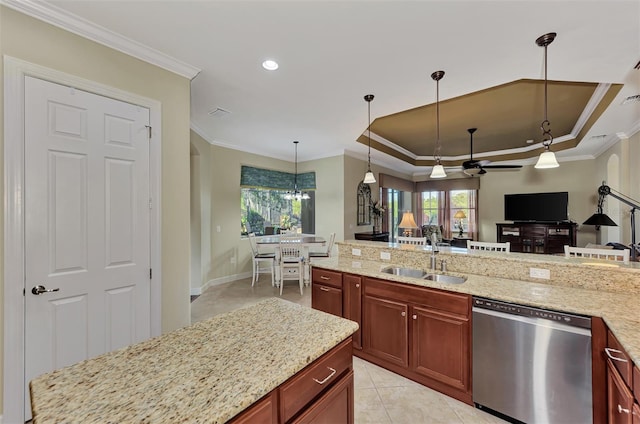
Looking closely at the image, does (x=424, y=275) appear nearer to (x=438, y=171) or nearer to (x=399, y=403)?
(x=399, y=403)

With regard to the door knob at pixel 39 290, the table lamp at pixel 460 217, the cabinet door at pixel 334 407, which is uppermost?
the table lamp at pixel 460 217

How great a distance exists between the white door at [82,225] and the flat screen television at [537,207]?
8.04m

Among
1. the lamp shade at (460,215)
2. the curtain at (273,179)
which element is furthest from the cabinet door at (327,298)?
the lamp shade at (460,215)

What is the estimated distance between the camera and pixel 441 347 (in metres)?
2.09

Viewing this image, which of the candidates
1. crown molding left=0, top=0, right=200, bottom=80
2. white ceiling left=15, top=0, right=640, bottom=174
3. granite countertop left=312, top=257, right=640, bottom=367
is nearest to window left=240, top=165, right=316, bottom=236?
white ceiling left=15, top=0, right=640, bottom=174

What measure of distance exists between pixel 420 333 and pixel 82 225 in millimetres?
2807

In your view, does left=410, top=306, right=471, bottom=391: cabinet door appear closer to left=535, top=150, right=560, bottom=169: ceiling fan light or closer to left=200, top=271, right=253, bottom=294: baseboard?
left=535, top=150, right=560, bottom=169: ceiling fan light

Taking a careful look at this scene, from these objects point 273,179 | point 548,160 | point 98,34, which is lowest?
point 548,160

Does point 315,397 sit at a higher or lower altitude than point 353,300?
higher

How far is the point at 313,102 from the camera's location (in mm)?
3359

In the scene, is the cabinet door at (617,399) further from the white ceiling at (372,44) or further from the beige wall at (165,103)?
the beige wall at (165,103)

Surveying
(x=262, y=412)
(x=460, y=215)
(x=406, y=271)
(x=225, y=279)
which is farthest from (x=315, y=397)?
(x=460, y=215)

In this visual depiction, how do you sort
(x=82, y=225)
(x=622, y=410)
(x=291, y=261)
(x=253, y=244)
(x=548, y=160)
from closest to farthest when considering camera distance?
(x=622, y=410) < (x=82, y=225) < (x=548, y=160) < (x=291, y=261) < (x=253, y=244)

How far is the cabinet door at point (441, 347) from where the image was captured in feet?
6.56
